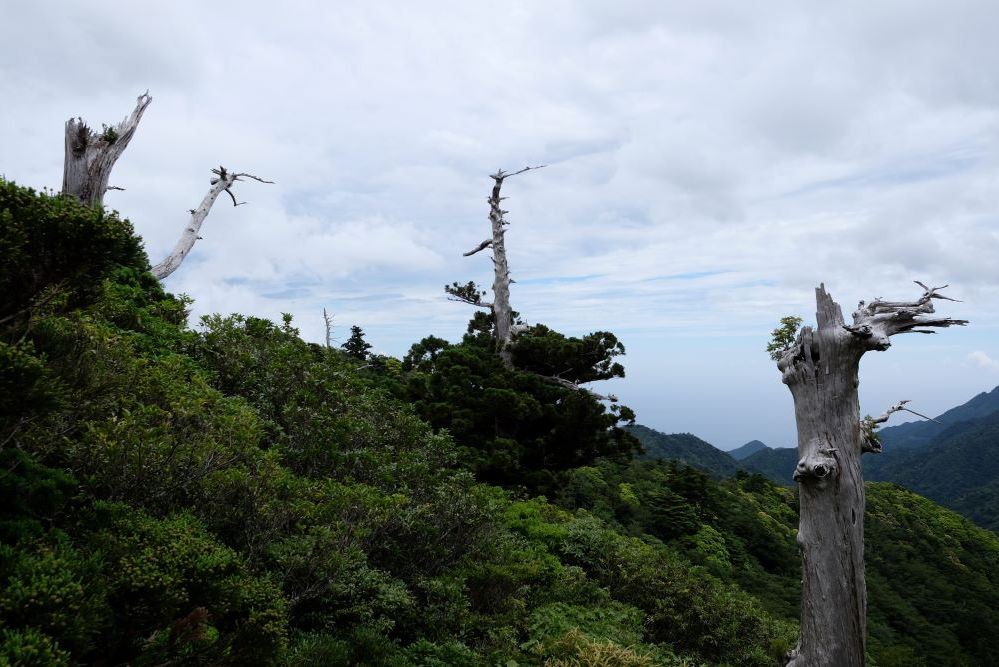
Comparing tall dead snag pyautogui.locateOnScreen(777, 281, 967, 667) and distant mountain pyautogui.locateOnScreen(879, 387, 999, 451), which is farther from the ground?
tall dead snag pyautogui.locateOnScreen(777, 281, 967, 667)

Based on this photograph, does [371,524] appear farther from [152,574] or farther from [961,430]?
[961,430]

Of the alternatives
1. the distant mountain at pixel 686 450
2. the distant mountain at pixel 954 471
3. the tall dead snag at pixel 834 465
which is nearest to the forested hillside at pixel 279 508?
the tall dead snag at pixel 834 465

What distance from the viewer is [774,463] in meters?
90.1

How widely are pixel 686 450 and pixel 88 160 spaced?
68.4m

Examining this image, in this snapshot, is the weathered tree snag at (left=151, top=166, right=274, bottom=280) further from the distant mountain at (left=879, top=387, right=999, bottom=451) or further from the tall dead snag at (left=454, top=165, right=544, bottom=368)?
the distant mountain at (left=879, top=387, right=999, bottom=451)

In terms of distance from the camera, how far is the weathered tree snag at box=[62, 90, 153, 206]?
12.8m

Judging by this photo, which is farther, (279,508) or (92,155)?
(92,155)

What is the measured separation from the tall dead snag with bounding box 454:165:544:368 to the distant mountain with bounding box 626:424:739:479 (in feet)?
151

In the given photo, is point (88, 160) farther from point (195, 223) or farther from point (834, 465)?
point (834, 465)

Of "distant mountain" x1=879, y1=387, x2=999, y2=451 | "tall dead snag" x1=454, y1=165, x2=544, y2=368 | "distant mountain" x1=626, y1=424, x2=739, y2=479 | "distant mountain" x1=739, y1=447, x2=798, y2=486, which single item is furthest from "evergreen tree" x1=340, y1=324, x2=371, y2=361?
"distant mountain" x1=879, y1=387, x2=999, y2=451

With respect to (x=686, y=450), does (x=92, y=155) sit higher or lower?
higher

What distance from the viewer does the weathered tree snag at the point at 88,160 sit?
12.8 metres

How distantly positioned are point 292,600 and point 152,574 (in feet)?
6.69

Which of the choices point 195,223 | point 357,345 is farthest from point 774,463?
point 195,223
